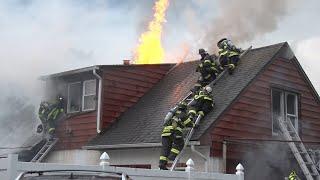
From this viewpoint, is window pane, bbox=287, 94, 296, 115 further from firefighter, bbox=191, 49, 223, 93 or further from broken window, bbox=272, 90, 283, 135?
firefighter, bbox=191, 49, 223, 93

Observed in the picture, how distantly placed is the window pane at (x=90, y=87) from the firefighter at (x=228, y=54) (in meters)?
4.17

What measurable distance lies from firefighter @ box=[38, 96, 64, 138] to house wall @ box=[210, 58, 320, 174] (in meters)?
5.97

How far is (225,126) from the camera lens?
14.8 meters

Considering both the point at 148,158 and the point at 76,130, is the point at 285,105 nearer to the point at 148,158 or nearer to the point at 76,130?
the point at 148,158

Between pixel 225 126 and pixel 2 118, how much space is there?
10094mm

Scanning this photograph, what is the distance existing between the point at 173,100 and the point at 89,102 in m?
2.84

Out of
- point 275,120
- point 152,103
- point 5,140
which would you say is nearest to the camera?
point 275,120

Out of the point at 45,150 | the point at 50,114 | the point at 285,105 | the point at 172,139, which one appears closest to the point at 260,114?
the point at 285,105

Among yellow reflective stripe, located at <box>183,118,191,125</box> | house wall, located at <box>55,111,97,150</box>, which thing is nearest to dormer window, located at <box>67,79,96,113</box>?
house wall, located at <box>55,111,97,150</box>

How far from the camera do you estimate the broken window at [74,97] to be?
18266 millimetres

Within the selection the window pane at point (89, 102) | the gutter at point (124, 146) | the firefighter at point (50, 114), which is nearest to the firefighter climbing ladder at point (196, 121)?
the gutter at point (124, 146)

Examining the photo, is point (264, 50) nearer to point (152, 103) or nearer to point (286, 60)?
point (286, 60)

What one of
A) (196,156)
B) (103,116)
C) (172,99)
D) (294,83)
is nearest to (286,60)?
(294,83)

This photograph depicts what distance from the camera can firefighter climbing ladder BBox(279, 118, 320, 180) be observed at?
579 inches
